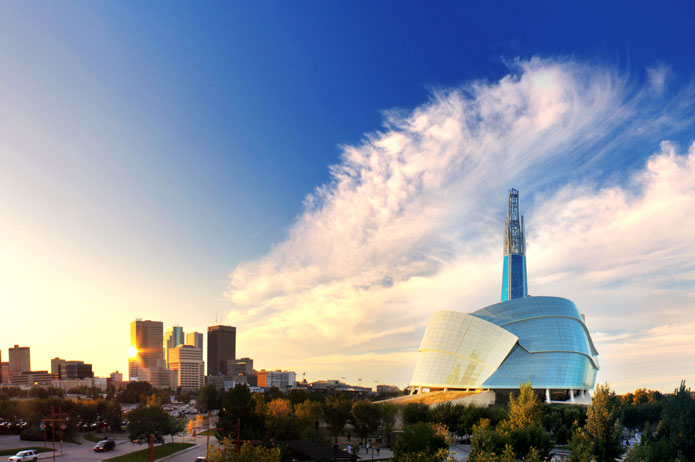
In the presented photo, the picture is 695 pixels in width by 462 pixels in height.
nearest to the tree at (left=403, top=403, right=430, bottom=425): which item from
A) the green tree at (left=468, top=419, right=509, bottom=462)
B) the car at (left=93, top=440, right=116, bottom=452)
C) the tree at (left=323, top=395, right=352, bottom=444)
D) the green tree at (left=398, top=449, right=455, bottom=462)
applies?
the tree at (left=323, top=395, right=352, bottom=444)

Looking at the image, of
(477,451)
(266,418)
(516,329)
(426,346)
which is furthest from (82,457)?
(516,329)

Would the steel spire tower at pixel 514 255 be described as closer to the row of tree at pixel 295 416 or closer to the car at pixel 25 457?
the row of tree at pixel 295 416

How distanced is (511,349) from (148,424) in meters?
72.5

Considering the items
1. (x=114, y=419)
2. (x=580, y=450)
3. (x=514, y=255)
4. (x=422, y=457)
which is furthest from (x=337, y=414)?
(x=514, y=255)

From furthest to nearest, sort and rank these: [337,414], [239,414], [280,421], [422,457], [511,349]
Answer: [511,349] < [337,414] < [280,421] < [239,414] < [422,457]

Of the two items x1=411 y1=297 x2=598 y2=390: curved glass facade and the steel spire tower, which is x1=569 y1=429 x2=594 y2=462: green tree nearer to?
x1=411 y1=297 x2=598 y2=390: curved glass facade

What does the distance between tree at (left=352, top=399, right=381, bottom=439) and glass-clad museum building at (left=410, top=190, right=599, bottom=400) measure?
140 ft

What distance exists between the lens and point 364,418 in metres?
68.9

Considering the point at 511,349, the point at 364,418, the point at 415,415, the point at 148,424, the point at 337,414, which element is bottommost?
the point at 415,415

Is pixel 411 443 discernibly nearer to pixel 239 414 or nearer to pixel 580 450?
pixel 580 450

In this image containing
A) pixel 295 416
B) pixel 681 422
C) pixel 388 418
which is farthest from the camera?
pixel 388 418

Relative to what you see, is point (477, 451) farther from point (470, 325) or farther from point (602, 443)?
point (470, 325)

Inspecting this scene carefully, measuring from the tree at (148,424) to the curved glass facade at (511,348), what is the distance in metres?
61.8

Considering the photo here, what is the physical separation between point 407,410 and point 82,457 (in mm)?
39469
